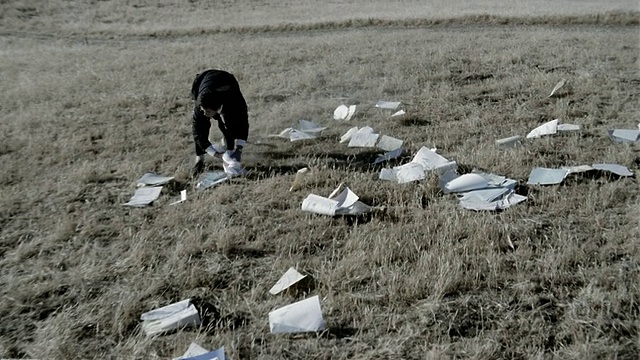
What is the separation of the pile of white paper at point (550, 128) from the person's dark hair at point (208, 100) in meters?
3.00

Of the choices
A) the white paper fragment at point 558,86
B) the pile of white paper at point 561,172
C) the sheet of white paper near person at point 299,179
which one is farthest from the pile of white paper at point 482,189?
the white paper fragment at point 558,86

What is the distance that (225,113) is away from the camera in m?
4.91

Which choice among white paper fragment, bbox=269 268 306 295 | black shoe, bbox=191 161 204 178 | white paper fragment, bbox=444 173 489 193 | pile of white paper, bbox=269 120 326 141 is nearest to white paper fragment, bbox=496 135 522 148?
white paper fragment, bbox=444 173 489 193

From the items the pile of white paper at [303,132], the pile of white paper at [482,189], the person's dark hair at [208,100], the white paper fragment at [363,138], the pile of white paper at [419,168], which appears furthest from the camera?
the pile of white paper at [303,132]

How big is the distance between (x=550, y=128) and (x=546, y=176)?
1.40 metres

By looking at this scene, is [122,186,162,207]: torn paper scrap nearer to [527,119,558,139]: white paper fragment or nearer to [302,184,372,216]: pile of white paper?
[302,184,372,216]: pile of white paper

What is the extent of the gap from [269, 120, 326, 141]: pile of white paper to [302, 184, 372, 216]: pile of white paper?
176cm

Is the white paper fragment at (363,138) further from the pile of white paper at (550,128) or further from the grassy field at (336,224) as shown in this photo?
the pile of white paper at (550,128)

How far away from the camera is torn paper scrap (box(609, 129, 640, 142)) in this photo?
5.06 meters

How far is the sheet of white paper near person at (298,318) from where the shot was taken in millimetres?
2666

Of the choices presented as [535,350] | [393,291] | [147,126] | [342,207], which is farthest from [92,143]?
[535,350]

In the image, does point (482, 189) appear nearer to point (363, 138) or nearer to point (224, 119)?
point (363, 138)

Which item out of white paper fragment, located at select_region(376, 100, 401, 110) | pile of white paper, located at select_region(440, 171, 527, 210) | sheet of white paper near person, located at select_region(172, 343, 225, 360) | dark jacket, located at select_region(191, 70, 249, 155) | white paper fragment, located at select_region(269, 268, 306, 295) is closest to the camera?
sheet of white paper near person, located at select_region(172, 343, 225, 360)

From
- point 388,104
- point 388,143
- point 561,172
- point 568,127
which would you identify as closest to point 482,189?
point 561,172
